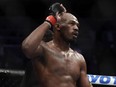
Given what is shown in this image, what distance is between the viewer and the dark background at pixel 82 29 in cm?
290

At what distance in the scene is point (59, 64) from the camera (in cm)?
Result: 171

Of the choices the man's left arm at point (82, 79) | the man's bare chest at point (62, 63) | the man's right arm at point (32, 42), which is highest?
the man's right arm at point (32, 42)

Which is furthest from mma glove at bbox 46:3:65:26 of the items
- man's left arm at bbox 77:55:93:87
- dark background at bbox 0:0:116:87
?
→ dark background at bbox 0:0:116:87

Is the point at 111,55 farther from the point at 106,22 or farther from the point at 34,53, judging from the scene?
the point at 34,53

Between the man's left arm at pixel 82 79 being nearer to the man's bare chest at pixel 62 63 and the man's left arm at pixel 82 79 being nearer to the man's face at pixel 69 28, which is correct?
the man's bare chest at pixel 62 63

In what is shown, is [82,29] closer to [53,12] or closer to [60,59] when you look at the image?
[60,59]

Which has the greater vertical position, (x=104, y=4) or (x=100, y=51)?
(x=104, y=4)

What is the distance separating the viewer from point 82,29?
3.32 meters

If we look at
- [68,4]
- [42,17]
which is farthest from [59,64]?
[42,17]

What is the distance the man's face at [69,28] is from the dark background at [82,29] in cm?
104

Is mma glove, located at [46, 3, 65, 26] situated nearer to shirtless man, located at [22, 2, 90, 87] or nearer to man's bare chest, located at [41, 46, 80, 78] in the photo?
shirtless man, located at [22, 2, 90, 87]

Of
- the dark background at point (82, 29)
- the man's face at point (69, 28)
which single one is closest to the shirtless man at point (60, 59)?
the man's face at point (69, 28)

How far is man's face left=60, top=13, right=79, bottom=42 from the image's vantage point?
1.69 m

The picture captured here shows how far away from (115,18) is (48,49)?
1693mm
